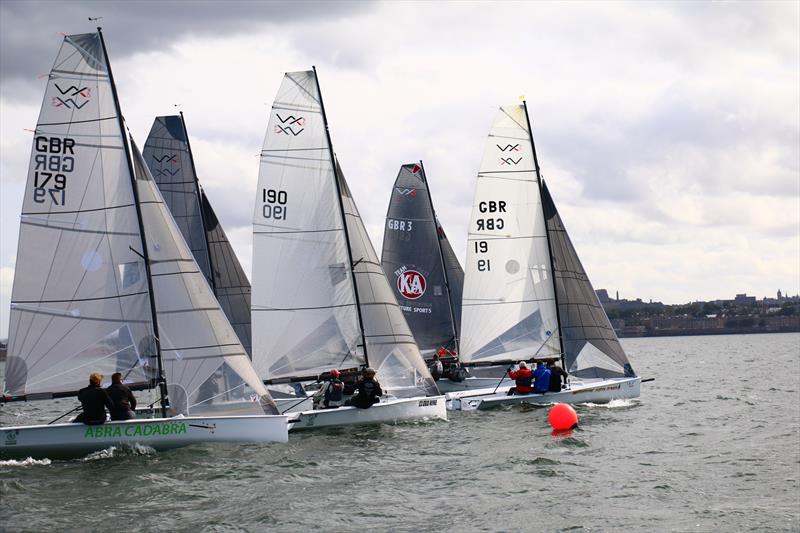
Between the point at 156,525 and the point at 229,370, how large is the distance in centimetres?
570

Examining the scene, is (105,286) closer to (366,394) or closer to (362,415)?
(366,394)

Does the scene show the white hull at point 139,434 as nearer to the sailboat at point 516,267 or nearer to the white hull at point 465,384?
the sailboat at point 516,267

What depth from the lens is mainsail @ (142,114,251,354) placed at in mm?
26922

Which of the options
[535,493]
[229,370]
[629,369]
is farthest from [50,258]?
[629,369]

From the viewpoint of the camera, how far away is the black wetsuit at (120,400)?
53.9 feet

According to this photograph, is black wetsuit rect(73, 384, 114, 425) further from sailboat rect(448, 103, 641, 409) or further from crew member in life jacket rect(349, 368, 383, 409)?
sailboat rect(448, 103, 641, 409)

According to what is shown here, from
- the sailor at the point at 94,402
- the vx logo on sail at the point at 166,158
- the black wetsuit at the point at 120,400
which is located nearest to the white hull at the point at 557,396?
the vx logo on sail at the point at 166,158

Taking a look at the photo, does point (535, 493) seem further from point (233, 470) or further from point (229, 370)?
point (229, 370)

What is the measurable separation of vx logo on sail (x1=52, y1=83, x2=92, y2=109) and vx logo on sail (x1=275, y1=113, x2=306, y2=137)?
537cm

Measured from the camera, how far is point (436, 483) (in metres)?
15.4

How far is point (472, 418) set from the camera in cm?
2325

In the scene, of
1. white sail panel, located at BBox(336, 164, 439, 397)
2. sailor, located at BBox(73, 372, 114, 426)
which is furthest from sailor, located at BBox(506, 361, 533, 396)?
sailor, located at BBox(73, 372, 114, 426)

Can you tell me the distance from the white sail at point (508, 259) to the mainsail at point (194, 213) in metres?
6.01

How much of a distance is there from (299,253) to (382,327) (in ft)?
7.89
